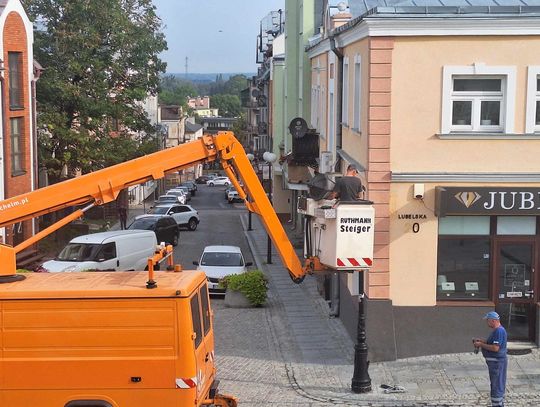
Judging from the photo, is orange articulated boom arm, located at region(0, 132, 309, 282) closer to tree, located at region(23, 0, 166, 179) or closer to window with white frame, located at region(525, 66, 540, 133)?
window with white frame, located at region(525, 66, 540, 133)

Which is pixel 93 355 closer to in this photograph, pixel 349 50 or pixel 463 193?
pixel 463 193

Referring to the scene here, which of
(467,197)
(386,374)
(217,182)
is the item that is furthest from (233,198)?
(386,374)

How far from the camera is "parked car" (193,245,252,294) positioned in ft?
85.3

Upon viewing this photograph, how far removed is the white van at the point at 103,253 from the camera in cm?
2688

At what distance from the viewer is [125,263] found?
Result: 2839cm

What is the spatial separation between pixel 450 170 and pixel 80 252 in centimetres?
1421

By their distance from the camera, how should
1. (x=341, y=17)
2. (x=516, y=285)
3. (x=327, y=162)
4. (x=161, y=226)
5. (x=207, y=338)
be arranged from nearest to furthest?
(x=207, y=338), (x=516, y=285), (x=341, y=17), (x=327, y=162), (x=161, y=226)

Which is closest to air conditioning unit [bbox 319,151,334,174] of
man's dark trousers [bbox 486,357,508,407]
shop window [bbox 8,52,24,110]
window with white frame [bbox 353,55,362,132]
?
window with white frame [bbox 353,55,362,132]

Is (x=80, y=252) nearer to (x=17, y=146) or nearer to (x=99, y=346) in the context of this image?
(x=17, y=146)

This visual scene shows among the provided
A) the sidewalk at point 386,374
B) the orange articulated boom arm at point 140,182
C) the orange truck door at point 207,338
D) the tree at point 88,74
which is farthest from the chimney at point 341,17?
the tree at point 88,74

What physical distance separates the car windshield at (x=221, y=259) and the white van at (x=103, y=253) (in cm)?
274

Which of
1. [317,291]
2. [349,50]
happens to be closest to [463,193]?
[349,50]

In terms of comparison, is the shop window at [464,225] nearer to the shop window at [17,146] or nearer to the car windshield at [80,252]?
the car windshield at [80,252]

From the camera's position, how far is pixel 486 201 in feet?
55.7
